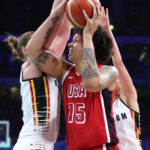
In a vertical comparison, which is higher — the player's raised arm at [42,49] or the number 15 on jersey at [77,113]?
the player's raised arm at [42,49]

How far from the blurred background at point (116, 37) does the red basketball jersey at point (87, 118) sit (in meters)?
8.51

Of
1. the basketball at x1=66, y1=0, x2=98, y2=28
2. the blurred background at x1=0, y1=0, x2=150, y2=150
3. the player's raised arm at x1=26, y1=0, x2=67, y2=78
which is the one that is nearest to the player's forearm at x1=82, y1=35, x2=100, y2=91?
the basketball at x1=66, y1=0, x2=98, y2=28

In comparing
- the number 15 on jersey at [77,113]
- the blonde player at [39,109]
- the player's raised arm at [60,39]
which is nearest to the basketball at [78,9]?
the blonde player at [39,109]

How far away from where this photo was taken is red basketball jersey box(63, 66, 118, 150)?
2256mm

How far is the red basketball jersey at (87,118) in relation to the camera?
226 centimetres

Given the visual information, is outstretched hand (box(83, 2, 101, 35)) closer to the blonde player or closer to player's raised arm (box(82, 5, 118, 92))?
player's raised arm (box(82, 5, 118, 92))

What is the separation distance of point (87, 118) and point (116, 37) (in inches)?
432

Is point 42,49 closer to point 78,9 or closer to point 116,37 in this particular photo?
point 78,9

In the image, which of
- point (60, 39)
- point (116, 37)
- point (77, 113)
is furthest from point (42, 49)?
point (116, 37)

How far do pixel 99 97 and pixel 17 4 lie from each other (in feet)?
31.2

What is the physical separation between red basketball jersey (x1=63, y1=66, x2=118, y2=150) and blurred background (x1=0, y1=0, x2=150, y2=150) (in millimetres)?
8514

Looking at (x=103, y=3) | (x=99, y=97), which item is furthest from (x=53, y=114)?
(x=103, y=3)

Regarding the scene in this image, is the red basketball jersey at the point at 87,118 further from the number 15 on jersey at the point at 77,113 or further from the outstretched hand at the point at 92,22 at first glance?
the outstretched hand at the point at 92,22

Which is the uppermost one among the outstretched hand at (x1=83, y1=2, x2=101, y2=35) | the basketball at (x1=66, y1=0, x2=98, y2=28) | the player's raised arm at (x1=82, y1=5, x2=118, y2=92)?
the basketball at (x1=66, y1=0, x2=98, y2=28)
